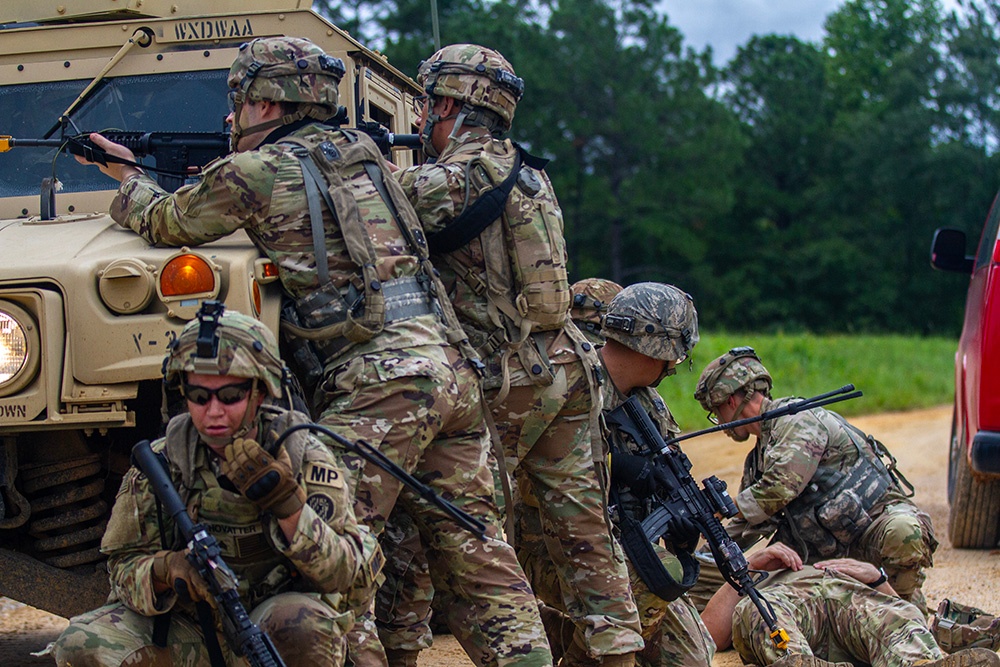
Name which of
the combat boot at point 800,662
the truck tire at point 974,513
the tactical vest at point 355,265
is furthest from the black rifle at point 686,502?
the truck tire at point 974,513

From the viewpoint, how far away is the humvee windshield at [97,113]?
5.31m

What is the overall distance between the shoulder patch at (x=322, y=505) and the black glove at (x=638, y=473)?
5.84 ft

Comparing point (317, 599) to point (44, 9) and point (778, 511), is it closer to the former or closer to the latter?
point (778, 511)

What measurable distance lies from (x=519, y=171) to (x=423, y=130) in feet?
1.24

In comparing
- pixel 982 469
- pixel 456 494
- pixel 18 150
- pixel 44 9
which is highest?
pixel 44 9

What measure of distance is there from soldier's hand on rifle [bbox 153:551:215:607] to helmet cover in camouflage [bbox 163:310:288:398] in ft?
1.43

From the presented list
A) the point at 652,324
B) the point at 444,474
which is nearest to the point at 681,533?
the point at 652,324

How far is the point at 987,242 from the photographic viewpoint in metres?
7.69

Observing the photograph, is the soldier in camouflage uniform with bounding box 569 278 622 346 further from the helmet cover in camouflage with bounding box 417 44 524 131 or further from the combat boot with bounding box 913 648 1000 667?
the combat boot with bounding box 913 648 1000 667

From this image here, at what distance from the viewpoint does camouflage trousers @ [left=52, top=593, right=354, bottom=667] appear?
3.50 m

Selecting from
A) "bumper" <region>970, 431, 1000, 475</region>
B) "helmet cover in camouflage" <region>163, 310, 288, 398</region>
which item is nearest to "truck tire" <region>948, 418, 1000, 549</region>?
"bumper" <region>970, 431, 1000, 475</region>

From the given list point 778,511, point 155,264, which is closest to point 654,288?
point 778,511

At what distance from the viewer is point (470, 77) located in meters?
4.56

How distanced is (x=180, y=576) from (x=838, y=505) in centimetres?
317
